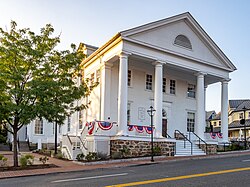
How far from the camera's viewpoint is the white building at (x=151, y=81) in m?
20.6

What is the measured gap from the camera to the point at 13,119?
17.3 meters

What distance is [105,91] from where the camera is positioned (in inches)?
926

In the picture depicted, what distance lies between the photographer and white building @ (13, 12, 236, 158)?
20625mm

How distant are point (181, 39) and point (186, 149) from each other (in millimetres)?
8577

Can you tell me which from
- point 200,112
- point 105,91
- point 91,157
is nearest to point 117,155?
point 91,157

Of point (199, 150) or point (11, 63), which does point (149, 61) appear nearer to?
point (199, 150)

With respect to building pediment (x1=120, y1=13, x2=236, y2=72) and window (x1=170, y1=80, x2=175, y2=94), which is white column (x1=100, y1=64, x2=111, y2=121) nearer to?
building pediment (x1=120, y1=13, x2=236, y2=72)

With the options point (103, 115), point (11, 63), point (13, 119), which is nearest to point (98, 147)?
point (103, 115)

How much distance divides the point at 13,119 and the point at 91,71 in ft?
34.1

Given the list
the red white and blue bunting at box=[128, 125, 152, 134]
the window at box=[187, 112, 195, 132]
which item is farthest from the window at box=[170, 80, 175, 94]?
the red white and blue bunting at box=[128, 125, 152, 134]

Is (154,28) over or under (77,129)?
over

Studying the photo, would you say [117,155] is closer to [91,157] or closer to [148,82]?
[91,157]

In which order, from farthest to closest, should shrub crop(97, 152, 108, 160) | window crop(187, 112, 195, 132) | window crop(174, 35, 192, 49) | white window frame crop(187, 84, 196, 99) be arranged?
white window frame crop(187, 84, 196, 99) < window crop(187, 112, 195, 132) < window crop(174, 35, 192, 49) < shrub crop(97, 152, 108, 160)

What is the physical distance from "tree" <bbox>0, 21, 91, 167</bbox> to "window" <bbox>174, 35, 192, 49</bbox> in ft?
30.7
